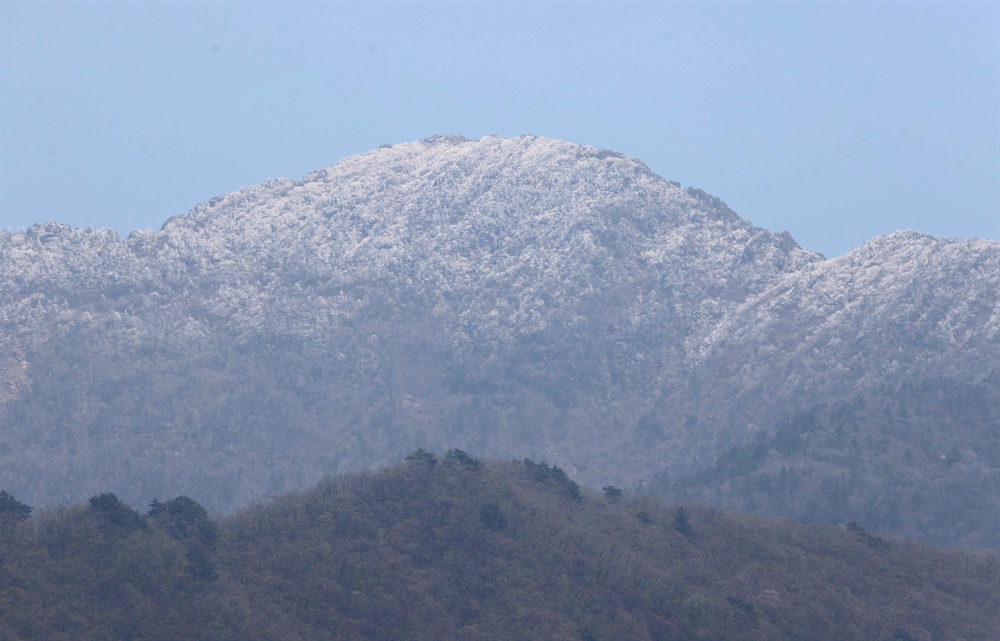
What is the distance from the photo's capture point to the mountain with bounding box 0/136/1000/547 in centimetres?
9500

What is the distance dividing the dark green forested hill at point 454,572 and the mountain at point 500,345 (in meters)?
29.4

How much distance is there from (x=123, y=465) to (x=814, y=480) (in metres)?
55.7

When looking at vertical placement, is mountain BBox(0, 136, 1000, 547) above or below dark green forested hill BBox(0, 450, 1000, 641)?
above


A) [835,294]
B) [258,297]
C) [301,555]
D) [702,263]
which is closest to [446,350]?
[258,297]

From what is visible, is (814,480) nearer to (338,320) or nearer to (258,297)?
(338,320)

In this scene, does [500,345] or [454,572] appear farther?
[500,345]

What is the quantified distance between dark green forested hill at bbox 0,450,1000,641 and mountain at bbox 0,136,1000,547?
2942 cm

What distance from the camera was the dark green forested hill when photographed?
1620 inches

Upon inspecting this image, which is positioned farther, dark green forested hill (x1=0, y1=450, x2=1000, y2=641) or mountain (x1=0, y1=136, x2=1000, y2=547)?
mountain (x1=0, y1=136, x2=1000, y2=547)

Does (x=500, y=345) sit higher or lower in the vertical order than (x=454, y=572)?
higher

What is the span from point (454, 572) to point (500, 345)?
73.2 metres

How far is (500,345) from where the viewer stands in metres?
119

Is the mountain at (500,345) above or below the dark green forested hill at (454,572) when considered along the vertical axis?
above

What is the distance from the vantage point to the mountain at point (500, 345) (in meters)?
95.0
